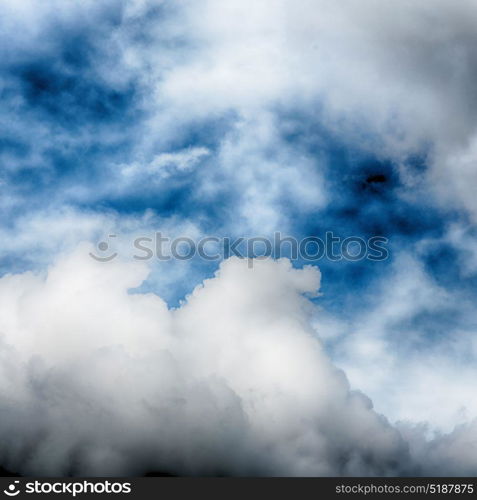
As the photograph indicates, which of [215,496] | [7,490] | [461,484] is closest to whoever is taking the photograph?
[7,490]

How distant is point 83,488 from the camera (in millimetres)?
86312

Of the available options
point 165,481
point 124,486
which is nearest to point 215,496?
point 165,481

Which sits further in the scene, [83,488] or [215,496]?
[215,496]

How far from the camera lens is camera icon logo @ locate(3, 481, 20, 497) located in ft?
280

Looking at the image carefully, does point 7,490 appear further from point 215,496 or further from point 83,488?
point 215,496

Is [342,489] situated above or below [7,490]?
above

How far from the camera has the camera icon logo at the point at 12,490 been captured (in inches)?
3365

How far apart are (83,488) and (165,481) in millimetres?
26776

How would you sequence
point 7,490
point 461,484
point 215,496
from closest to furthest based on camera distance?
point 7,490 < point 461,484 < point 215,496

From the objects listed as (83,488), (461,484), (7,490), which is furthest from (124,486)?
(461,484)

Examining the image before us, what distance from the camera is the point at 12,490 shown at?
85.8 m

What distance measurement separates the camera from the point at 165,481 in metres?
108

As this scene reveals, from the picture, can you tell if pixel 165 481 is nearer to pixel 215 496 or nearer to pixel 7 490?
pixel 215 496

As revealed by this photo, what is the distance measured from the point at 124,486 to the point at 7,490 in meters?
22.3
